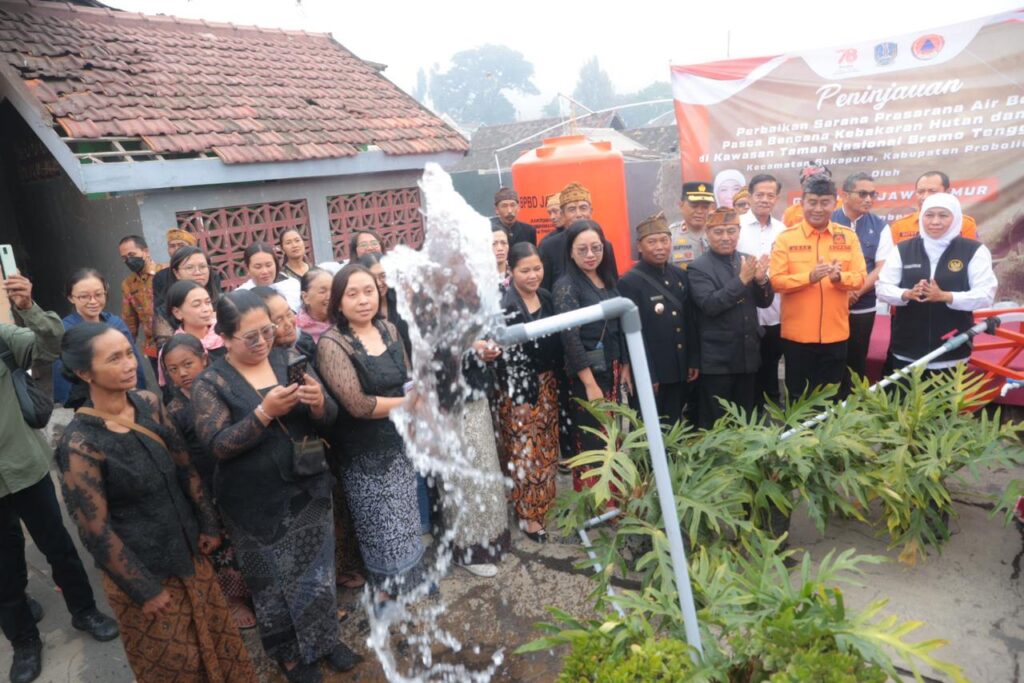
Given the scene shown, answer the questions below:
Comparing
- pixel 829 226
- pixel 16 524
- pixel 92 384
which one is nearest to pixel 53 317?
pixel 16 524

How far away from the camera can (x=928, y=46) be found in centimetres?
611

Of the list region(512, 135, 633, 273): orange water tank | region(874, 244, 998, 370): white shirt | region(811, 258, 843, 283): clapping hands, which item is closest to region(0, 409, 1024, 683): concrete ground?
region(874, 244, 998, 370): white shirt

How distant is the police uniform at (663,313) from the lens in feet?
13.5

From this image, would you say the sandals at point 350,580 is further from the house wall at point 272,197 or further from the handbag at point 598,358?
the house wall at point 272,197

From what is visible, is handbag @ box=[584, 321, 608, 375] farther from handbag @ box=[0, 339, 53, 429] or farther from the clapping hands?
handbag @ box=[0, 339, 53, 429]

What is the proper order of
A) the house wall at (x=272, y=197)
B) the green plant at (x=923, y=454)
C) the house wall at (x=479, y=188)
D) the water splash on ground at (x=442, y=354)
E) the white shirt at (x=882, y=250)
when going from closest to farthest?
1. the green plant at (x=923, y=454)
2. the water splash on ground at (x=442, y=354)
3. the white shirt at (x=882, y=250)
4. the house wall at (x=272, y=197)
5. the house wall at (x=479, y=188)

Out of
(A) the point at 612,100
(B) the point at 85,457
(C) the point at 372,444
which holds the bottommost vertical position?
(C) the point at 372,444

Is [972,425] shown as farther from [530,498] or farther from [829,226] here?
[530,498]

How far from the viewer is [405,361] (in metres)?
3.26

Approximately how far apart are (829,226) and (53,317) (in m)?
4.52

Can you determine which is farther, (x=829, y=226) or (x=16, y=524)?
(x=829, y=226)

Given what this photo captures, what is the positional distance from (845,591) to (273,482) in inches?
106

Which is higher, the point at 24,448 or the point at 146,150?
the point at 146,150

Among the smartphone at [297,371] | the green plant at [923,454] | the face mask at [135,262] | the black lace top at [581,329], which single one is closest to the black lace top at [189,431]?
the smartphone at [297,371]
